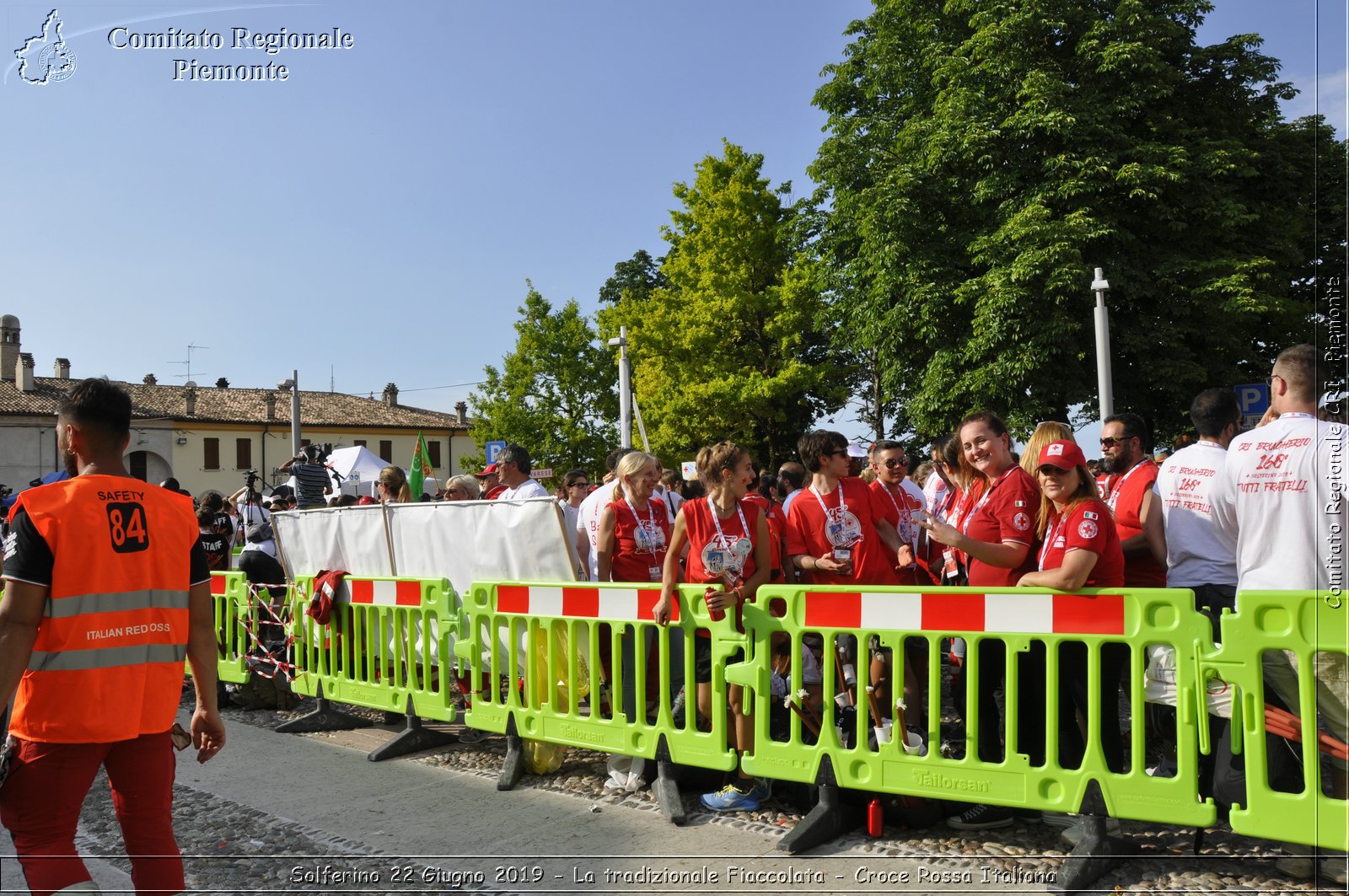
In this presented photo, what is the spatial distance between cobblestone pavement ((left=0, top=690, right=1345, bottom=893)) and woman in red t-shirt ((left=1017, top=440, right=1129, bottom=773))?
0.50 meters

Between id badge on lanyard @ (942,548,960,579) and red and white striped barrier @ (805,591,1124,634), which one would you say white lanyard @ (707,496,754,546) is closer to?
red and white striped barrier @ (805,591,1124,634)

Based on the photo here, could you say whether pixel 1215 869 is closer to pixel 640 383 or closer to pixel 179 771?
pixel 179 771

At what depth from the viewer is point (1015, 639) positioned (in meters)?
4.04

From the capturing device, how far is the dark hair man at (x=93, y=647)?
9.96 ft

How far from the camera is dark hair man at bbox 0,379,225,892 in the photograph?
3.04m

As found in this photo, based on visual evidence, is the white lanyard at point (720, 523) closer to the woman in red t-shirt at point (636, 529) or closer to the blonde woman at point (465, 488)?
the woman in red t-shirt at point (636, 529)

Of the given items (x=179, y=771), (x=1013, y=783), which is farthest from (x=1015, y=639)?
(x=179, y=771)

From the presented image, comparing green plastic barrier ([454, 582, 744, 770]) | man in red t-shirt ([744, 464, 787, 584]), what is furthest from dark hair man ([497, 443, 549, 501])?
man in red t-shirt ([744, 464, 787, 584])

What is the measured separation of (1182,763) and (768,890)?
66.4 inches

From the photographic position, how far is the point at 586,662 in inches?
232

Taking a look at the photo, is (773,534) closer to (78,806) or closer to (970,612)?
(970,612)

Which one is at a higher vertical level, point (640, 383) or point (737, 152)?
point (737, 152)

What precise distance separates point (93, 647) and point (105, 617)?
99mm

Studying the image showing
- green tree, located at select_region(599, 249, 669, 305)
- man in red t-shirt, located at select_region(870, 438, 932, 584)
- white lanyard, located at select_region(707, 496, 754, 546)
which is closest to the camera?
white lanyard, located at select_region(707, 496, 754, 546)
